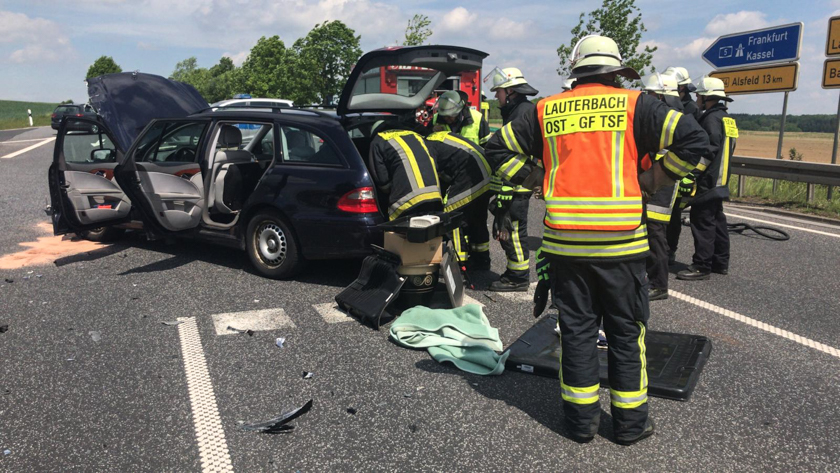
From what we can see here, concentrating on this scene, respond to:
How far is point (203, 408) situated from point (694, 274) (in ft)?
15.6

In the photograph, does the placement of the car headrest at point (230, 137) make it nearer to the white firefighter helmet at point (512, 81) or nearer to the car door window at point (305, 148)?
the car door window at point (305, 148)

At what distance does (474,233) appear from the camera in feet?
19.8

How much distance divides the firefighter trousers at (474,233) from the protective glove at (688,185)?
1.76m

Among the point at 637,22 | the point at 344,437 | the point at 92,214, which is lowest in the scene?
the point at 344,437

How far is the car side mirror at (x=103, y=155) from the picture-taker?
7.07m

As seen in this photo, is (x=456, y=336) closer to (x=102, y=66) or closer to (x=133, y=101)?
(x=133, y=101)

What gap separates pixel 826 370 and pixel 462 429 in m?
2.48

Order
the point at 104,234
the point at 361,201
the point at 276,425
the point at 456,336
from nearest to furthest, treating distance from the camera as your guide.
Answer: the point at 276,425, the point at 456,336, the point at 361,201, the point at 104,234

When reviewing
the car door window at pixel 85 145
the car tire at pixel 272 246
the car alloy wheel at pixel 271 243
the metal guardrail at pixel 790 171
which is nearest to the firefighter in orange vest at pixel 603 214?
the car tire at pixel 272 246

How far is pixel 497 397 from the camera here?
11.4ft

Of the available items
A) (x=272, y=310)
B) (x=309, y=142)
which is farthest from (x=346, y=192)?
(x=272, y=310)

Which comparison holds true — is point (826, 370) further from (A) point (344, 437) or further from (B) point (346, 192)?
(B) point (346, 192)

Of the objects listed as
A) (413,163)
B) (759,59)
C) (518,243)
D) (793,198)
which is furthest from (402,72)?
(759,59)

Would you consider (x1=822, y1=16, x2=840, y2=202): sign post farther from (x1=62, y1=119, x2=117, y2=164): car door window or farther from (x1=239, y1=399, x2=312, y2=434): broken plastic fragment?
(x1=62, y1=119, x2=117, y2=164): car door window
